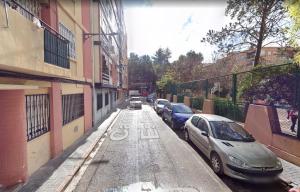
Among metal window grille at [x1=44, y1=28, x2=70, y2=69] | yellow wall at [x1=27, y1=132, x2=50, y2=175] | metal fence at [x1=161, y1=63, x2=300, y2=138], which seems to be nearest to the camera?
metal window grille at [x1=44, y1=28, x2=70, y2=69]

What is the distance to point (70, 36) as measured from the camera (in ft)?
39.4

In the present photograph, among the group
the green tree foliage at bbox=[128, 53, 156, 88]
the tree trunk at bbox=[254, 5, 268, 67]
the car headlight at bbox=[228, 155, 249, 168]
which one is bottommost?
the car headlight at bbox=[228, 155, 249, 168]

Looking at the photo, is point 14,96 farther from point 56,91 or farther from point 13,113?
point 56,91

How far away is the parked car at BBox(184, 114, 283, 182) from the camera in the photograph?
6.56 m

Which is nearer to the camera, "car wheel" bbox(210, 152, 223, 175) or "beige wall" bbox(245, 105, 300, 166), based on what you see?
"car wheel" bbox(210, 152, 223, 175)

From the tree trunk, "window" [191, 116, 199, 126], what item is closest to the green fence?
"window" [191, 116, 199, 126]

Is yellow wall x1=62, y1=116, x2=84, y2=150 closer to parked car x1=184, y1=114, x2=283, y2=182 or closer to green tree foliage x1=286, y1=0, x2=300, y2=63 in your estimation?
parked car x1=184, y1=114, x2=283, y2=182

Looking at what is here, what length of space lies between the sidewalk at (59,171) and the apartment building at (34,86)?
0.76ft

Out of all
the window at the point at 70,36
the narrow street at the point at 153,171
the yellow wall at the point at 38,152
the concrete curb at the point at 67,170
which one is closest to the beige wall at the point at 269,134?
the narrow street at the point at 153,171

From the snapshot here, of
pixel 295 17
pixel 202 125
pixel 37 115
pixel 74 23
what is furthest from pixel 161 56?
pixel 295 17

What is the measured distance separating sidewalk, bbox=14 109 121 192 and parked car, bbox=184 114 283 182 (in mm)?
4108

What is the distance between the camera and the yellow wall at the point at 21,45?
463cm

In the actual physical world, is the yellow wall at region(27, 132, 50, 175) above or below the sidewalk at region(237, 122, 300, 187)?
above

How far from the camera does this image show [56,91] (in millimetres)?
9383
